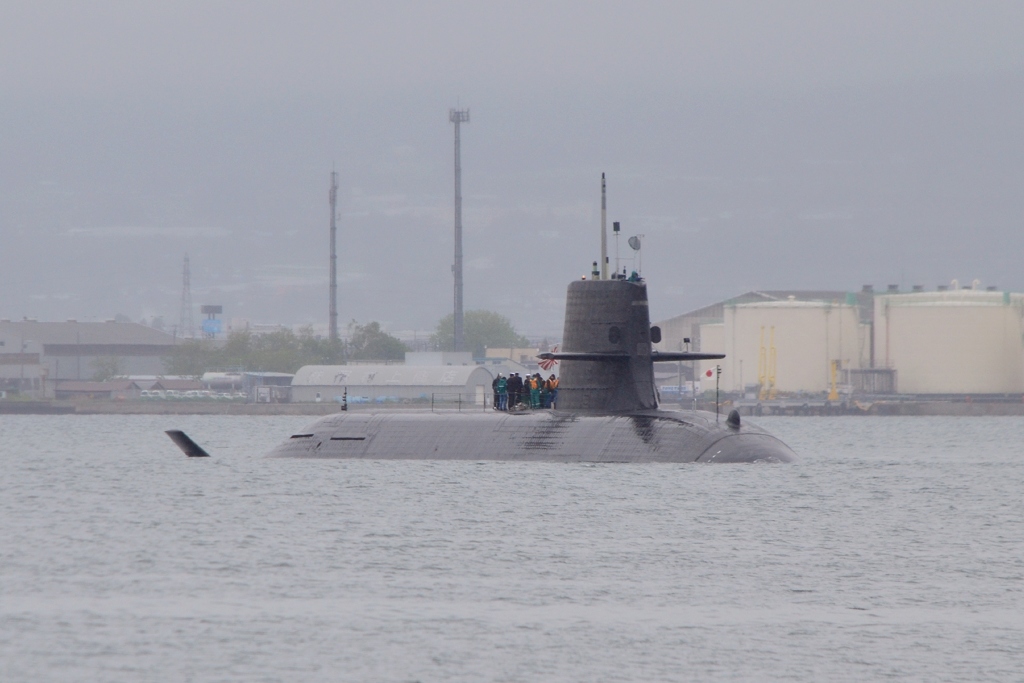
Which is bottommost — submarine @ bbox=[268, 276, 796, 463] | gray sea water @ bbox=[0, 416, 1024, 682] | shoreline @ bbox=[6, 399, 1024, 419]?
gray sea water @ bbox=[0, 416, 1024, 682]

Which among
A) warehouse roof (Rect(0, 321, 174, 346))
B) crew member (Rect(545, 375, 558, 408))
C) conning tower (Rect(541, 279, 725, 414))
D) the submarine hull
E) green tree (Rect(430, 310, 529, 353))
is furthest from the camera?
green tree (Rect(430, 310, 529, 353))

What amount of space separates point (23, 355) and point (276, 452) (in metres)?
121

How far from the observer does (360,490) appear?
35875mm

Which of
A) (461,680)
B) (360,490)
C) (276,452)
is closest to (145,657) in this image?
(461,680)

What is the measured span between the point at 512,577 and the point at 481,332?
162 metres

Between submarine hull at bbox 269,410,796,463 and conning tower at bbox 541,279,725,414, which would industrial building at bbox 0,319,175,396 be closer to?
submarine hull at bbox 269,410,796,463

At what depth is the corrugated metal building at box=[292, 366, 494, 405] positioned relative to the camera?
116 m

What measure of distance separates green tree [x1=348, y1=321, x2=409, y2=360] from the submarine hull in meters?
128

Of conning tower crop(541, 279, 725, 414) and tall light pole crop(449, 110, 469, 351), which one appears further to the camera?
tall light pole crop(449, 110, 469, 351)

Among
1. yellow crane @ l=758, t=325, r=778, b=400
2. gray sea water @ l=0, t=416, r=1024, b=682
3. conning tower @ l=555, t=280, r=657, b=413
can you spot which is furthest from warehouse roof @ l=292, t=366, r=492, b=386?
conning tower @ l=555, t=280, r=657, b=413

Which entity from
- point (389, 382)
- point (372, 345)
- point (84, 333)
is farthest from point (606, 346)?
point (84, 333)

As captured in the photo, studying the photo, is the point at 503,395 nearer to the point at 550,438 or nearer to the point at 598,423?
the point at 550,438

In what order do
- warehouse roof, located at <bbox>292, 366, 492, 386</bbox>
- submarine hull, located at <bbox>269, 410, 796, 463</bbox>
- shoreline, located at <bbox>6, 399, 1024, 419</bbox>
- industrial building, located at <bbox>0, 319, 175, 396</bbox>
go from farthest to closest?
industrial building, located at <bbox>0, 319, 175, 396</bbox>
shoreline, located at <bbox>6, 399, 1024, 419</bbox>
warehouse roof, located at <bbox>292, 366, 492, 386</bbox>
submarine hull, located at <bbox>269, 410, 796, 463</bbox>

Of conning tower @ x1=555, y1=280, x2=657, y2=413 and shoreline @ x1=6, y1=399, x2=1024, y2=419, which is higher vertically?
conning tower @ x1=555, y1=280, x2=657, y2=413
